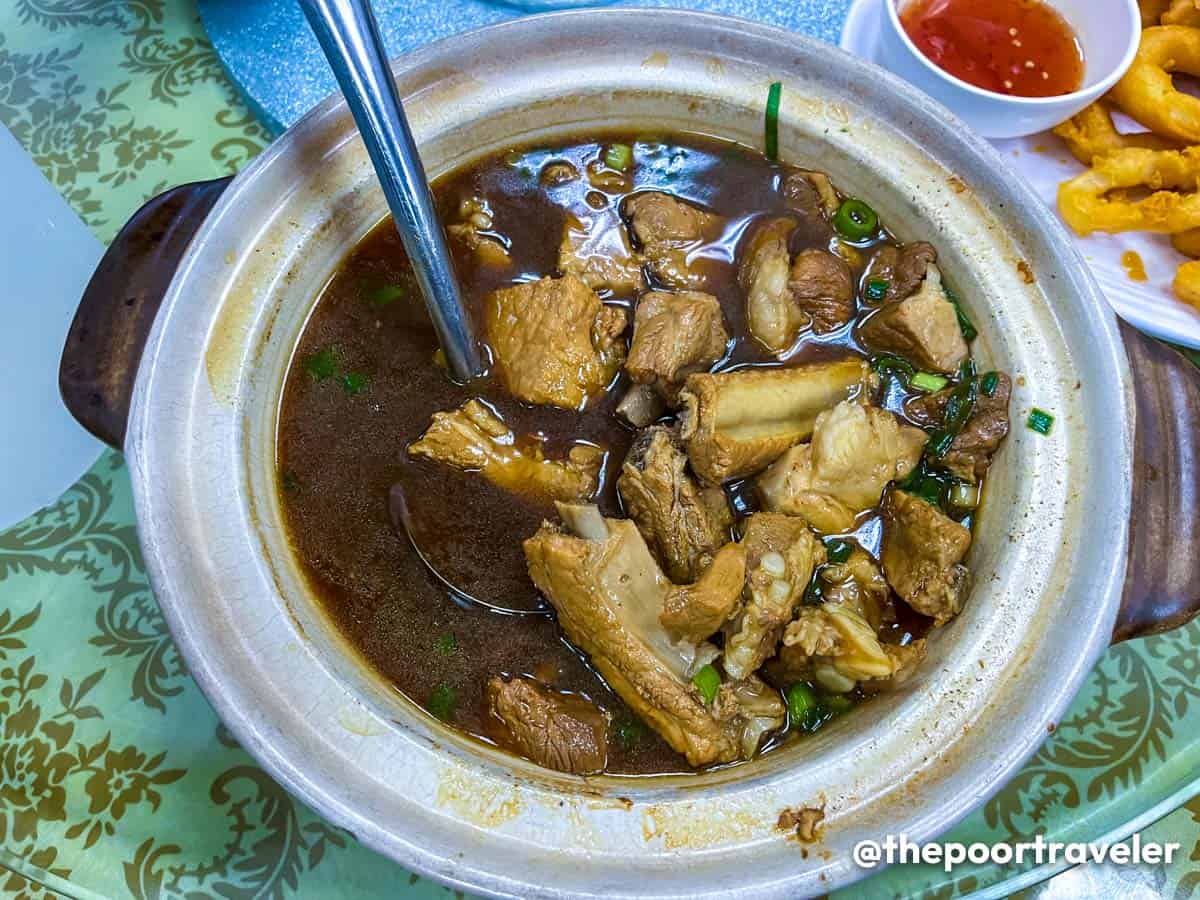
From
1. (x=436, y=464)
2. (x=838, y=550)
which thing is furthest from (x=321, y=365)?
(x=838, y=550)

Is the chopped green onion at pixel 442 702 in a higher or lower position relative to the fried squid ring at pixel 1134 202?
higher

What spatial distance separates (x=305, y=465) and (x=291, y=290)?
0.36m

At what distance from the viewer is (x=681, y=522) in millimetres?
1662

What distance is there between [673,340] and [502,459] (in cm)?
43

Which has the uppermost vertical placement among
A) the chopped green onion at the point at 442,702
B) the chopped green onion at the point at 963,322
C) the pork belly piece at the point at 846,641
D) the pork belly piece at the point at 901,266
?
the pork belly piece at the point at 901,266

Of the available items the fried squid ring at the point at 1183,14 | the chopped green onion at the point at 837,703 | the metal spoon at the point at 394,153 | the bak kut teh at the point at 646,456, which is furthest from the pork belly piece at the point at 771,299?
the fried squid ring at the point at 1183,14

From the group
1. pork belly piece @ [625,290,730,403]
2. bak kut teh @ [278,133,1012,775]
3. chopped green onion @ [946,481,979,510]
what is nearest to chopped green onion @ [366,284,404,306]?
bak kut teh @ [278,133,1012,775]

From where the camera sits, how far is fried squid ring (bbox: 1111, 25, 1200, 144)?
7.91 ft

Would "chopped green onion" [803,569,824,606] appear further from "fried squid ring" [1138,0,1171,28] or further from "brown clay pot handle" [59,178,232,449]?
"fried squid ring" [1138,0,1171,28]

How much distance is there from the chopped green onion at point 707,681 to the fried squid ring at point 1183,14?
243 cm

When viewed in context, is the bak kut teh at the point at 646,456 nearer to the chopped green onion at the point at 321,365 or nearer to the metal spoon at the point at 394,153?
the chopped green onion at the point at 321,365

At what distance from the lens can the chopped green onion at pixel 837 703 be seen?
5.24 ft

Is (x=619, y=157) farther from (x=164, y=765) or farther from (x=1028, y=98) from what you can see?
(x=164, y=765)

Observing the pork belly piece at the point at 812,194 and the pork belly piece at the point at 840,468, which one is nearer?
the pork belly piece at the point at 840,468
